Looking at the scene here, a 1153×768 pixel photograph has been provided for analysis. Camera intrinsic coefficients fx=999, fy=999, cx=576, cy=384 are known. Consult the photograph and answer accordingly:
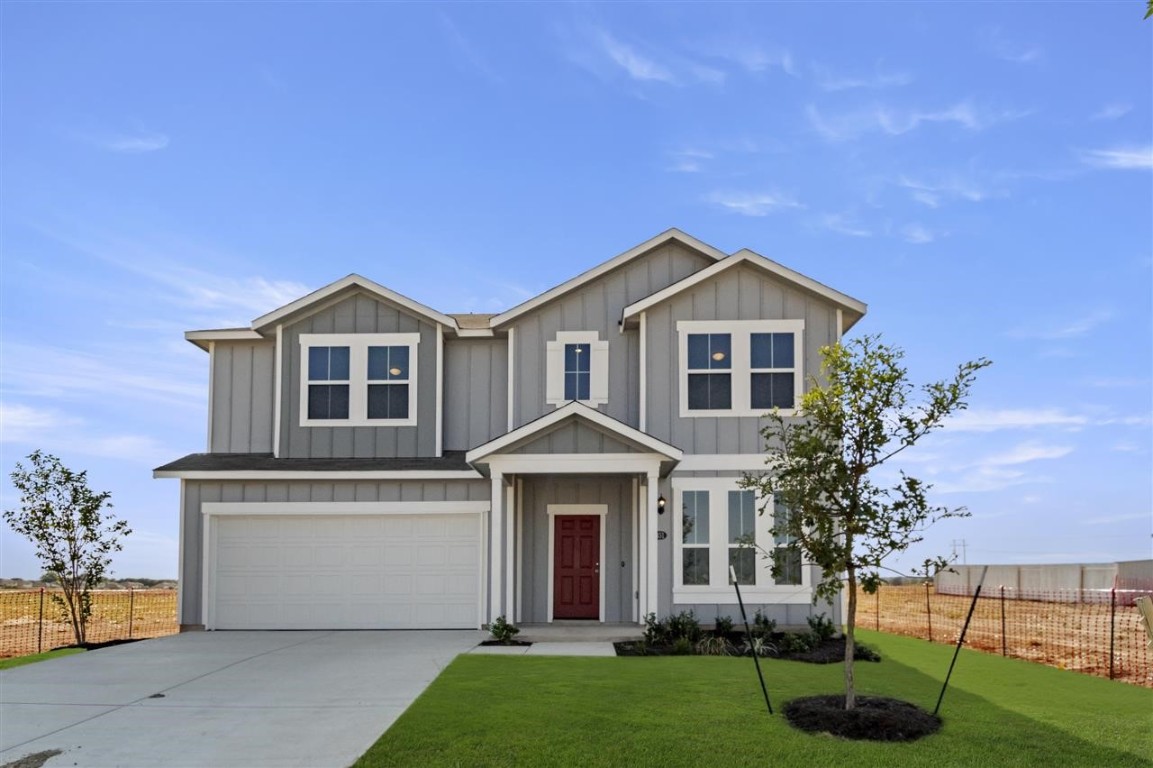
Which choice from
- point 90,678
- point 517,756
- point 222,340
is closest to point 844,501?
point 517,756

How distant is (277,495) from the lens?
19.6 metres

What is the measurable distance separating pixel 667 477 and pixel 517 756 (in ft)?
30.9

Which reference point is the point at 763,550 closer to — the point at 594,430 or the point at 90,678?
the point at 594,430

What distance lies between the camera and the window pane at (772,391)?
60.6 ft

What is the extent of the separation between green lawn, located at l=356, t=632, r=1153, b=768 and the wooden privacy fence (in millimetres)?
11405

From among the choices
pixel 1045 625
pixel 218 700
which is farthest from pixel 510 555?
pixel 1045 625

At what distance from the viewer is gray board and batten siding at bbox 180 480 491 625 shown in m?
19.4

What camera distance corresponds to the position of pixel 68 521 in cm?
1934

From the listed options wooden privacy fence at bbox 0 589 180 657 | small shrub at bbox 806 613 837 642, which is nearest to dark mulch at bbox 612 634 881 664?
small shrub at bbox 806 613 837 642

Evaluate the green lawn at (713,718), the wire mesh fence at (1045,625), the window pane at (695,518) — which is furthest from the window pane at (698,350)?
the wire mesh fence at (1045,625)

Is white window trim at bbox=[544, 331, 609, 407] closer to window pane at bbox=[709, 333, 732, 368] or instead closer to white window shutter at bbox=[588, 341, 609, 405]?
white window shutter at bbox=[588, 341, 609, 405]

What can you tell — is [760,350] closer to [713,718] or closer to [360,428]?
[360,428]

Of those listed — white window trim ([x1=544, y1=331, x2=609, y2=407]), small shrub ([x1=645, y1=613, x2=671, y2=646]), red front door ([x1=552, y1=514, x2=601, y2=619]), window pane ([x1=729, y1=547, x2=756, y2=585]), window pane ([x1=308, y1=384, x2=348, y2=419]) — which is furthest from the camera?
window pane ([x1=308, y1=384, x2=348, y2=419])

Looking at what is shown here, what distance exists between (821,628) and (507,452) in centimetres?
629
